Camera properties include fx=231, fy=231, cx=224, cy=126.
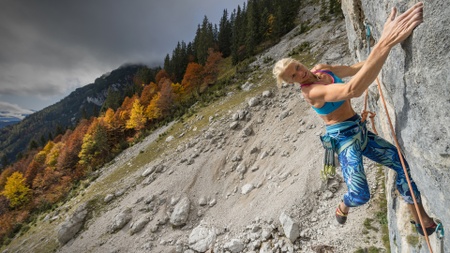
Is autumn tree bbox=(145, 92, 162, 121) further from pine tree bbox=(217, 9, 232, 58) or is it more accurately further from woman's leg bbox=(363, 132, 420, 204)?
woman's leg bbox=(363, 132, 420, 204)

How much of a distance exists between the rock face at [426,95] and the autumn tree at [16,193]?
79.4 metres

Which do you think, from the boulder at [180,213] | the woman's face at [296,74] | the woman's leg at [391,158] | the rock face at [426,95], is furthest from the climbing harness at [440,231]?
the boulder at [180,213]

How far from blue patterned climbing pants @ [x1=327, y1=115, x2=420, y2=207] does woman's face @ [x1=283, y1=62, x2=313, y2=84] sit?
1.20 m

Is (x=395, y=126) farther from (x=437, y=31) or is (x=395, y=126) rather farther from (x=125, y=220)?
(x=125, y=220)

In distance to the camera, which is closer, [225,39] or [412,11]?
[412,11]

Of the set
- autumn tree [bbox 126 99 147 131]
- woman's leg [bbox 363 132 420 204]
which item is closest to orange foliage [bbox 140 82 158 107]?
autumn tree [bbox 126 99 147 131]

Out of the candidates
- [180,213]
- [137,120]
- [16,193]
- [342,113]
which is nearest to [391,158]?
[342,113]

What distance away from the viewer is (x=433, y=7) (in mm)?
2705

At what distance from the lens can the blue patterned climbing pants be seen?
15.0 feet

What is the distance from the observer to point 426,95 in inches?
121

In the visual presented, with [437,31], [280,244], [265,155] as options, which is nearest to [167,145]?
[265,155]

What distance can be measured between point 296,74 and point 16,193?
80.2 meters

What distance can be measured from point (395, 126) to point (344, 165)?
3.94ft

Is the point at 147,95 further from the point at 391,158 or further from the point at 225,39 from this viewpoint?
the point at 391,158
